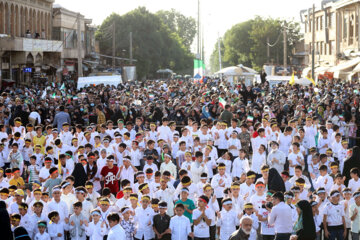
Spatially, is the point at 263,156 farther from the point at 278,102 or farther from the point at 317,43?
the point at 317,43

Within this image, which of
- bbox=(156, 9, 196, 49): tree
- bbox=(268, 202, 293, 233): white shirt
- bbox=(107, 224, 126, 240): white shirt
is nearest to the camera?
bbox=(107, 224, 126, 240): white shirt

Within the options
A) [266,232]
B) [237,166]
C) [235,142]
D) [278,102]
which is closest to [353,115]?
[278,102]

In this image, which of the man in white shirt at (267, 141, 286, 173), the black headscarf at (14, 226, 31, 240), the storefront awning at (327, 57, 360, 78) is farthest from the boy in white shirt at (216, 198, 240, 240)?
the storefront awning at (327, 57, 360, 78)

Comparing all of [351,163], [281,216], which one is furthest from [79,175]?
[351,163]

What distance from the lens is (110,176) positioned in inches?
598

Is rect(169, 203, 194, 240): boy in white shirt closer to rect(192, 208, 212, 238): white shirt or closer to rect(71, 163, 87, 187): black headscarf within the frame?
rect(192, 208, 212, 238): white shirt

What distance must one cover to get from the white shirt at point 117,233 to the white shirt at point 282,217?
246 centimetres

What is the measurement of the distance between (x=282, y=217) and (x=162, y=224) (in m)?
2.02

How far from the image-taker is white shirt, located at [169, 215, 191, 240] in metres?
11.2

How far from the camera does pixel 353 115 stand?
22.8 m

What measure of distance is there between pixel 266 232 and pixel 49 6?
48.5m

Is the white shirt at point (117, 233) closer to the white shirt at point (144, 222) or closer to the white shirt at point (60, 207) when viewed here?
the white shirt at point (144, 222)

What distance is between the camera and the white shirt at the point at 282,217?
11047 millimetres

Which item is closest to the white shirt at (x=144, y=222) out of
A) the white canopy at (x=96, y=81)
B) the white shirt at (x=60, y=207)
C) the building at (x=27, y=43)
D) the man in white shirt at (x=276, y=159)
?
the white shirt at (x=60, y=207)
